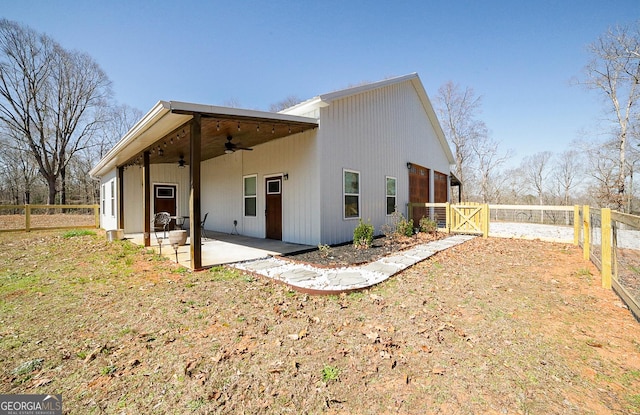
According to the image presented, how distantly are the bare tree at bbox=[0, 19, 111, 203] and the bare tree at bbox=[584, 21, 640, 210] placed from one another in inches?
1409

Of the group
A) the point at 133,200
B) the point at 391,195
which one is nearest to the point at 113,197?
the point at 133,200

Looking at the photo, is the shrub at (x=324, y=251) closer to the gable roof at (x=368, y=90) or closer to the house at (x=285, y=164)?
the house at (x=285, y=164)

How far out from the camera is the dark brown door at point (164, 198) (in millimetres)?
11914

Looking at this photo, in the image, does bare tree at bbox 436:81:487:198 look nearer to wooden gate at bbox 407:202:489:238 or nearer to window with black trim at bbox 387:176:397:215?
wooden gate at bbox 407:202:489:238

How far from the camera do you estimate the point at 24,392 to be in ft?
6.90

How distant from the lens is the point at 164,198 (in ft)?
39.8

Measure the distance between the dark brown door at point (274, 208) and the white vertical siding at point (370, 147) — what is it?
71.7 inches

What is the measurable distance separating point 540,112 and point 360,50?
568 inches

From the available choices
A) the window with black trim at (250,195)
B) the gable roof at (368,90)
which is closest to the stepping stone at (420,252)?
Result: the gable roof at (368,90)

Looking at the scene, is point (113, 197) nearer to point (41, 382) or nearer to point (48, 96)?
point (41, 382)

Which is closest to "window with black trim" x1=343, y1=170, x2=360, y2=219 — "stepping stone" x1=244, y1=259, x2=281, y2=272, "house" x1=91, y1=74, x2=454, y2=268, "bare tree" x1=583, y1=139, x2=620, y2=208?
"house" x1=91, y1=74, x2=454, y2=268

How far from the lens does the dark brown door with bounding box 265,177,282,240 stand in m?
8.59

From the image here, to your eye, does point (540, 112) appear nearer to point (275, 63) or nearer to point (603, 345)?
point (275, 63)

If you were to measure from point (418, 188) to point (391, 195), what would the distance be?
305 cm
